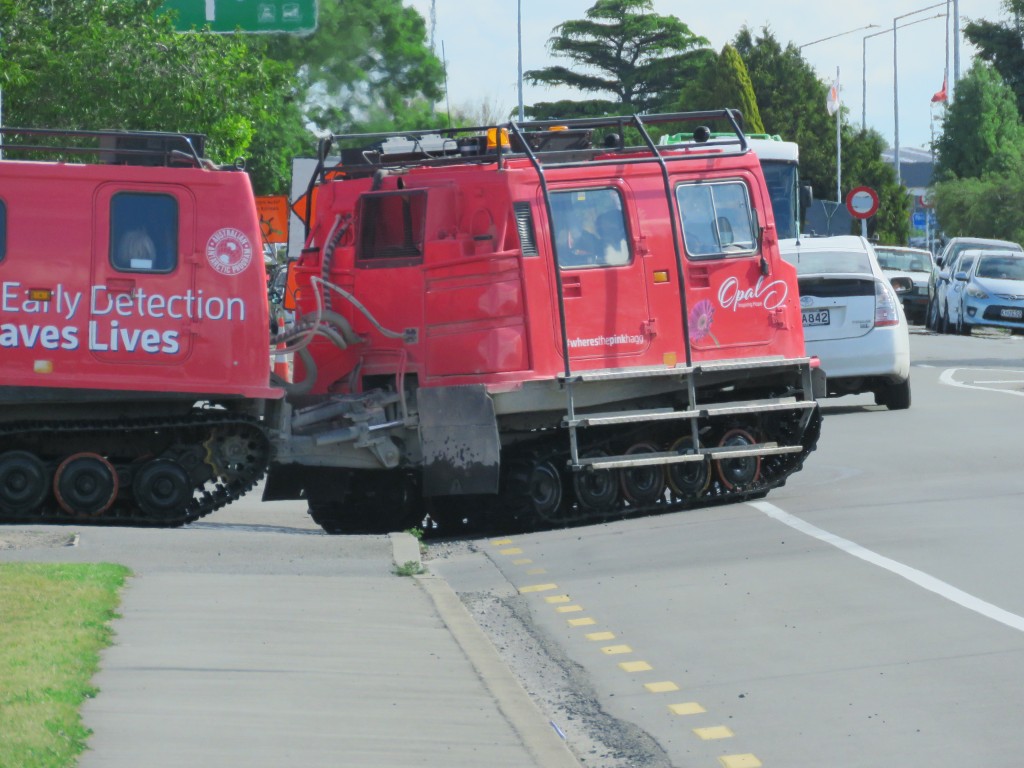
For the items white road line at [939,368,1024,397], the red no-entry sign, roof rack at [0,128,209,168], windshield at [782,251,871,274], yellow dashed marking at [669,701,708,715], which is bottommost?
white road line at [939,368,1024,397]

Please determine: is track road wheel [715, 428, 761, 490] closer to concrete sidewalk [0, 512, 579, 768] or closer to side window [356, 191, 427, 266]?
side window [356, 191, 427, 266]

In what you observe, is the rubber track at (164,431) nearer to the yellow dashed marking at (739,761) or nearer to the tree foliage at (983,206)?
the yellow dashed marking at (739,761)

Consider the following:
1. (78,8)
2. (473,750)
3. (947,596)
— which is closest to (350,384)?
(947,596)

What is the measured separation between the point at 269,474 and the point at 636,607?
4370mm

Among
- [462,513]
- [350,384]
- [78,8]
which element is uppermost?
[78,8]

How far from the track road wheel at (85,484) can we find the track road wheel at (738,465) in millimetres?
4789

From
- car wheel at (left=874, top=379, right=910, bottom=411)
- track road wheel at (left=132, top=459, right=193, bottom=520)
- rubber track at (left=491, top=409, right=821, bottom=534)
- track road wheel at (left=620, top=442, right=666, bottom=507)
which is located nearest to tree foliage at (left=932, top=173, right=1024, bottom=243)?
car wheel at (left=874, top=379, right=910, bottom=411)

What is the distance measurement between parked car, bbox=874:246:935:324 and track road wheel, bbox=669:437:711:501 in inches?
1074

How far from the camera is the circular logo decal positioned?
12359 millimetres

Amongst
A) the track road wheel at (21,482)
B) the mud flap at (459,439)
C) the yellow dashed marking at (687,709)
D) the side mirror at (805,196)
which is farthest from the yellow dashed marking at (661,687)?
the side mirror at (805,196)

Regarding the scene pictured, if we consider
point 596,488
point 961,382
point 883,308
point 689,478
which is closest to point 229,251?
point 596,488

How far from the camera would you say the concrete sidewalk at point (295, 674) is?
6551mm

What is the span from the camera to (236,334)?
12414mm

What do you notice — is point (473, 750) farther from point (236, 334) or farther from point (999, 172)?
point (999, 172)
